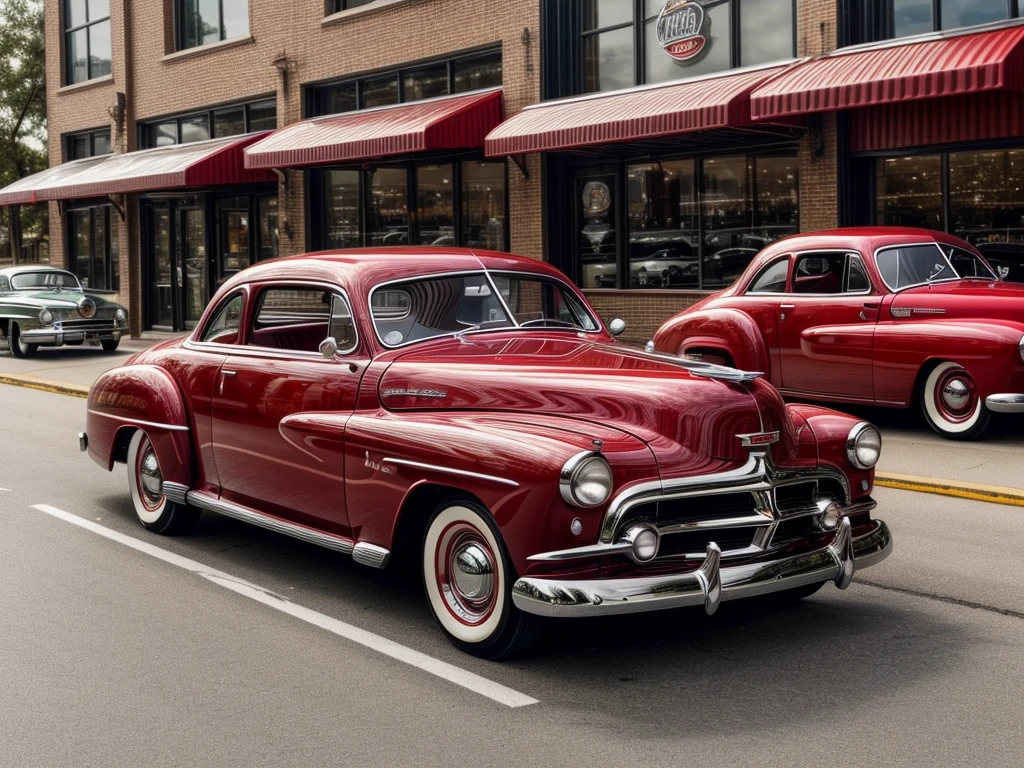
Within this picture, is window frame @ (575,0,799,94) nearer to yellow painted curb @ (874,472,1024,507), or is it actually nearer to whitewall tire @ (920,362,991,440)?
whitewall tire @ (920,362,991,440)

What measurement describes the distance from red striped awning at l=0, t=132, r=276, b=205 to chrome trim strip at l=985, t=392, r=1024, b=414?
17646 mm

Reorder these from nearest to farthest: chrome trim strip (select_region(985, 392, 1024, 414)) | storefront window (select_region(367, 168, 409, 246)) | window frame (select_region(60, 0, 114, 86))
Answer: chrome trim strip (select_region(985, 392, 1024, 414)) → storefront window (select_region(367, 168, 409, 246)) → window frame (select_region(60, 0, 114, 86))

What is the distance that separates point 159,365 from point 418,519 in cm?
275

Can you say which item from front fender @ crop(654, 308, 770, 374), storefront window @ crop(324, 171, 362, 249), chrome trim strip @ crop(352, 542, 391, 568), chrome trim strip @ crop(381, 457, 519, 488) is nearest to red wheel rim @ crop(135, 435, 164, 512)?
chrome trim strip @ crop(352, 542, 391, 568)

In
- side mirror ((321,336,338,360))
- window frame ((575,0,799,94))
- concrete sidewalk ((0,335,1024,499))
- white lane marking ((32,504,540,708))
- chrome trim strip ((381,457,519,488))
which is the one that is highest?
window frame ((575,0,799,94))

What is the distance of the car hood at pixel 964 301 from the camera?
10.7m

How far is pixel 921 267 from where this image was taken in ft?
37.8

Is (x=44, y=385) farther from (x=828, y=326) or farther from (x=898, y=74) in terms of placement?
(x=898, y=74)

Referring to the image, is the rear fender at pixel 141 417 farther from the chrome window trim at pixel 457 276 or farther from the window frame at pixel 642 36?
the window frame at pixel 642 36

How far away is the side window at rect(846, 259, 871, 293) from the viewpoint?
1157cm

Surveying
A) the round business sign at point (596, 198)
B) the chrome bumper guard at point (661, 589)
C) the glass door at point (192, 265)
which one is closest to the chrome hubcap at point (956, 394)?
the chrome bumper guard at point (661, 589)

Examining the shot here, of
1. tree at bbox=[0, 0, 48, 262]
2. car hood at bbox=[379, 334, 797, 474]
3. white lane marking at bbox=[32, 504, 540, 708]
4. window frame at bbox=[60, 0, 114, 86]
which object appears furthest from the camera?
tree at bbox=[0, 0, 48, 262]

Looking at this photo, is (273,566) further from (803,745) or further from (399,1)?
(399,1)

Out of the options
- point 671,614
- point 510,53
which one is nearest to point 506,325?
point 671,614
